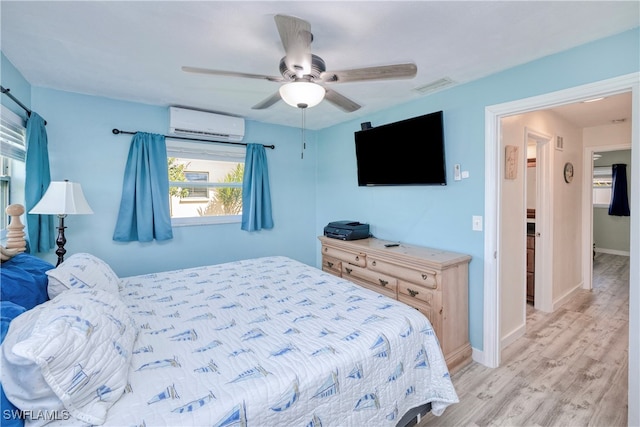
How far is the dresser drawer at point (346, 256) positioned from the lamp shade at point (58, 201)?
236cm

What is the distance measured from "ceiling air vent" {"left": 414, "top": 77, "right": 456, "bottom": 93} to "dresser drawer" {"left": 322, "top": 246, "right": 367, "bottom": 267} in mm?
1657

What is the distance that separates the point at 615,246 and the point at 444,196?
6.53m

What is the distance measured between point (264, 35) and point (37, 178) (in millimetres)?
2139

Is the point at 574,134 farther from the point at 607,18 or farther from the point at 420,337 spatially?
the point at 420,337

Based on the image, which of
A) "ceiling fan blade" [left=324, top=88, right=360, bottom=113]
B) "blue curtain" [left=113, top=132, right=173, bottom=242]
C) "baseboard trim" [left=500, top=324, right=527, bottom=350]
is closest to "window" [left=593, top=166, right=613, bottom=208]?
"baseboard trim" [left=500, top=324, right=527, bottom=350]

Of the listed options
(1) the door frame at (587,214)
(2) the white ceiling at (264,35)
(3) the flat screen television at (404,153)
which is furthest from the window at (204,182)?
(1) the door frame at (587,214)

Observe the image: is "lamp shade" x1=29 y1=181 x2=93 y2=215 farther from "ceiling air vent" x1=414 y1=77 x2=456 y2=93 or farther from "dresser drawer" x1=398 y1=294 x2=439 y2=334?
"ceiling air vent" x1=414 y1=77 x2=456 y2=93

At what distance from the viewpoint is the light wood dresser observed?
2389 millimetres

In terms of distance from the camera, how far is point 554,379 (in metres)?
2.30

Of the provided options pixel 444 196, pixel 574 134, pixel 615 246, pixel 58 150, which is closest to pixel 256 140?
pixel 58 150

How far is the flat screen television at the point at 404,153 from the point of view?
2.73 metres

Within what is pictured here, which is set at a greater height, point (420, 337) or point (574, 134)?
point (574, 134)

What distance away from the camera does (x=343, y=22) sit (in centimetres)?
167

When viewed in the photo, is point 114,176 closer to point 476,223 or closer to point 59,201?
point 59,201
